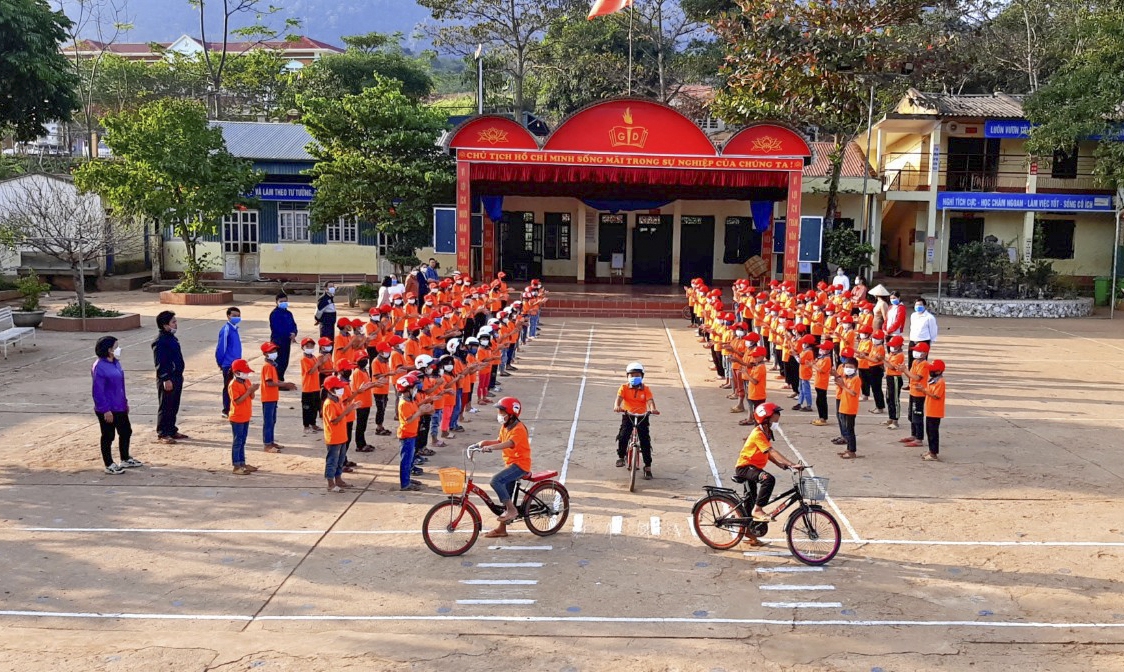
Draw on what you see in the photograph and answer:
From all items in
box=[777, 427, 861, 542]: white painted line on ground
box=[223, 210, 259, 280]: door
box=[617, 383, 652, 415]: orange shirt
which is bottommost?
box=[777, 427, 861, 542]: white painted line on ground

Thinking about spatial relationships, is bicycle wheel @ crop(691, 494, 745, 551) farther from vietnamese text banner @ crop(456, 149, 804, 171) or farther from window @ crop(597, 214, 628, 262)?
window @ crop(597, 214, 628, 262)

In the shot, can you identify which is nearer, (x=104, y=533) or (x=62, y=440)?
(x=104, y=533)

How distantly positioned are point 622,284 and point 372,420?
1872 cm

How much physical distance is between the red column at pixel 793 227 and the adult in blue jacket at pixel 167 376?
16.7m

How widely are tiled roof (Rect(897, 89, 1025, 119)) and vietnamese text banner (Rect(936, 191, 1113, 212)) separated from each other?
2458 millimetres

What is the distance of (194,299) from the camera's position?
26.3 metres

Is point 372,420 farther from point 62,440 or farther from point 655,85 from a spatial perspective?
point 655,85

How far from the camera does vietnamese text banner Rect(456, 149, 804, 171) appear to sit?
2448 cm

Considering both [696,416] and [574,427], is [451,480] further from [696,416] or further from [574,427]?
[696,416]

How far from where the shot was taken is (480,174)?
25.0 meters

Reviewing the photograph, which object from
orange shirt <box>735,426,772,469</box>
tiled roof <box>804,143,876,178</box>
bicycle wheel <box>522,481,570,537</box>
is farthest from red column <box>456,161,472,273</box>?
orange shirt <box>735,426,772,469</box>

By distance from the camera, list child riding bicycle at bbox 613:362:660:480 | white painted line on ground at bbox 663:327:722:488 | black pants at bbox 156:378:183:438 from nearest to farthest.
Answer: child riding bicycle at bbox 613:362:660:480 < white painted line on ground at bbox 663:327:722:488 < black pants at bbox 156:378:183:438

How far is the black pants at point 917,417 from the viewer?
12.1 m

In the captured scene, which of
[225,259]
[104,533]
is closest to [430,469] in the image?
[104,533]
